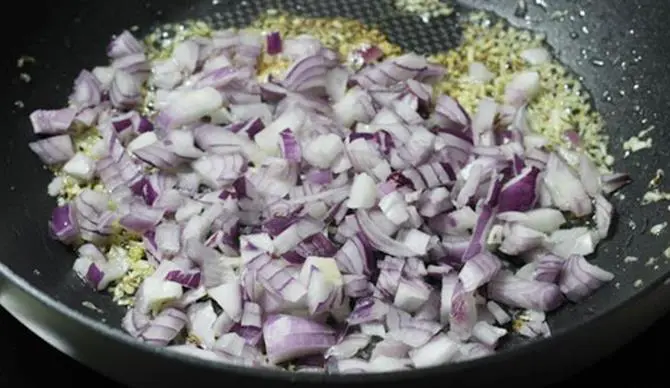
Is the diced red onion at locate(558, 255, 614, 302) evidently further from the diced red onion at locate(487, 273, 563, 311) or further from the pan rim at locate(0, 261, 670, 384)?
the pan rim at locate(0, 261, 670, 384)

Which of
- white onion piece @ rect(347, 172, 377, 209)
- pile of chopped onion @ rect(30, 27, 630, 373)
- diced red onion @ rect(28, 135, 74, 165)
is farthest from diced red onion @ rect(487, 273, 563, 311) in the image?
diced red onion @ rect(28, 135, 74, 165)

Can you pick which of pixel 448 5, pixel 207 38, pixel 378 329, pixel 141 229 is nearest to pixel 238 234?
pixel 141 229

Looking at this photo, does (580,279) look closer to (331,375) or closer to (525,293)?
(525,293)

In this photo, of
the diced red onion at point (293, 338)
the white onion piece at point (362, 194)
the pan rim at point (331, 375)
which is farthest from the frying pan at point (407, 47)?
the white onion piece at point (362, 194)

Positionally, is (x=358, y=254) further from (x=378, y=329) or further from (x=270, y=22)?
(x=270, y=22)

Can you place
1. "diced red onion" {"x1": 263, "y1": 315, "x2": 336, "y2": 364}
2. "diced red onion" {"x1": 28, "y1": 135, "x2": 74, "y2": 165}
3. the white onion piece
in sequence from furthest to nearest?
"diced red onion" {"x1": 28, "y1": 135, "x2": 74, "y2": 165}
the white onion piece
"diced red onion" {"x1": 263, "y1": 315, "x2": 336, "y2": 364}
